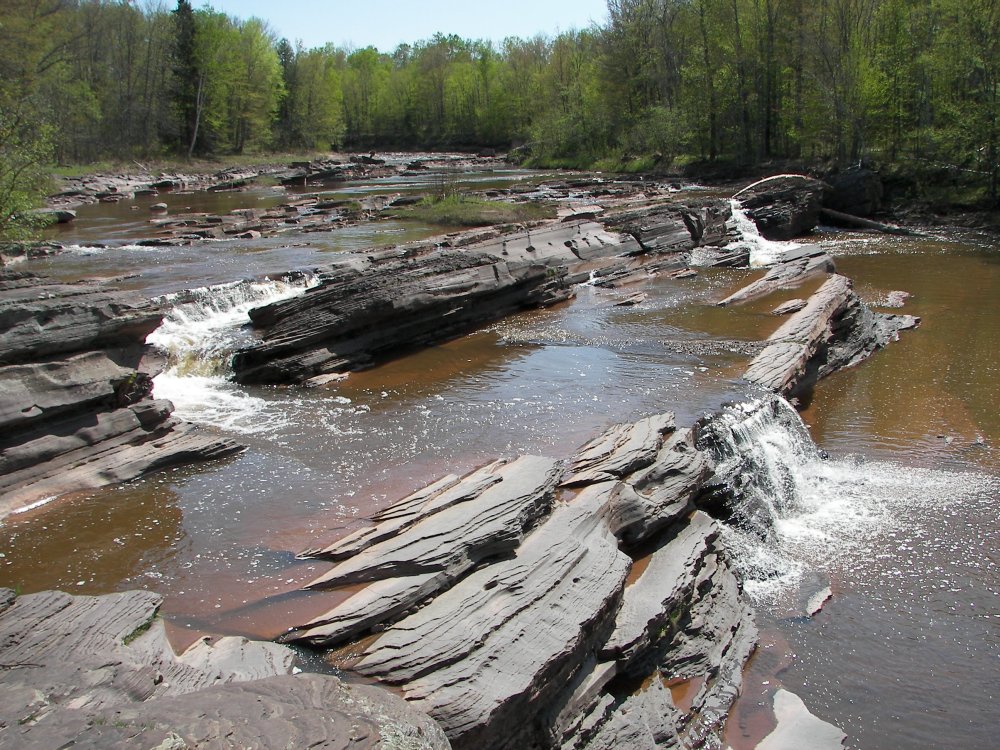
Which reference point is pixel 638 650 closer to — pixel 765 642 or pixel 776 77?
pixel 765 642

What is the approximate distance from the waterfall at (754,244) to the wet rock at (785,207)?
1.05 ft

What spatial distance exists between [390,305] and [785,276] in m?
9.24

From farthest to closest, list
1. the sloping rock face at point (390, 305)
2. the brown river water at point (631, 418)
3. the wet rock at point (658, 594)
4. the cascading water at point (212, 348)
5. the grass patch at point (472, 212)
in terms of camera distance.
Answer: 1. the grass patch at point (472, 212)
2. the sloping rock face at point (390, 305)
3. the cascading water at point (212, 348)
4. the brown river water at point (631, 418)
5. the wet rock at point (658, 594)

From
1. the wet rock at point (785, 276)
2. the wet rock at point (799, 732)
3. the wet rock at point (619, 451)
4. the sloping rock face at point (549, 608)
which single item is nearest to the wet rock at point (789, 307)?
the wet rock at point (785, 276)

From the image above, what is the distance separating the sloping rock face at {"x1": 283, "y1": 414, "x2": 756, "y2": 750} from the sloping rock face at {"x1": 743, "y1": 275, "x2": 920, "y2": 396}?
14.2 ft

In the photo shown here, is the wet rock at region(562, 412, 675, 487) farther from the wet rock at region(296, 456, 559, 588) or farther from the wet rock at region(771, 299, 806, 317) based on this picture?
the wet rock at region(771, 299, 806, 317)

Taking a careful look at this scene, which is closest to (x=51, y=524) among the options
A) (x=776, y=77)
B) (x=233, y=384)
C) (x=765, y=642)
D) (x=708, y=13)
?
(x=233, y=384)

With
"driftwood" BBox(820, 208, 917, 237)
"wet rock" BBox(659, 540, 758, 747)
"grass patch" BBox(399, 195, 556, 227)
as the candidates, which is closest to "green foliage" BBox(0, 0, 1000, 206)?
"driftwood" BBox(820, 208, 917, 237)

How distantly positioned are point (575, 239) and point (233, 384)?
1098 cm

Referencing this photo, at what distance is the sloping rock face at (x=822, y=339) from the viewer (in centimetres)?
1126

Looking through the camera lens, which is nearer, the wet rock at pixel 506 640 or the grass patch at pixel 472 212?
the wet rock at pixel 506 640

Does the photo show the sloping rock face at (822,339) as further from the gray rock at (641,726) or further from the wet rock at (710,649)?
the gray rock at (641,726)

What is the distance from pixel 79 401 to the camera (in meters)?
8.41

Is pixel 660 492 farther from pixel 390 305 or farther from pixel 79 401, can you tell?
pixel 390 305
